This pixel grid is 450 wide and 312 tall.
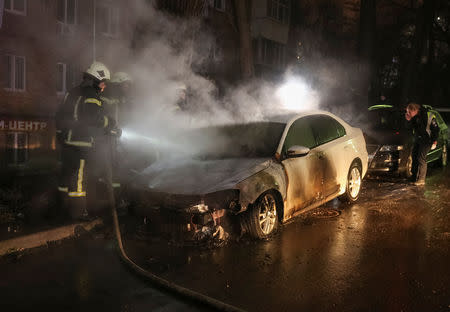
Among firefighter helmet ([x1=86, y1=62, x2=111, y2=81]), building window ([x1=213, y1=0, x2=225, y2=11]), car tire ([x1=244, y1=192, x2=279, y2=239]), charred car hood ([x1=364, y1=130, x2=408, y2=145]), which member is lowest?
car tire ([x1=244, y1=192, x2=279, y2=239])

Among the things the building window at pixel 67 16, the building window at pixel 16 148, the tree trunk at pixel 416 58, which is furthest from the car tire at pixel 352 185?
the building window at pixel 67 16

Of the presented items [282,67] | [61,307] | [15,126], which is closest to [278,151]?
[61,307]

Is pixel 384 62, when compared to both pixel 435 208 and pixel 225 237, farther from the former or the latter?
pixel 225 237

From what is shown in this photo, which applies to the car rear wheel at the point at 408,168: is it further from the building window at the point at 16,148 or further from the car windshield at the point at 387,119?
the building window at the point at 16,148

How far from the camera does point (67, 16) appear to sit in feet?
64.5

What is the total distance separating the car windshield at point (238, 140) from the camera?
593cm

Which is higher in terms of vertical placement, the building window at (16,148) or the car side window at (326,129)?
the car side window at (326,129)

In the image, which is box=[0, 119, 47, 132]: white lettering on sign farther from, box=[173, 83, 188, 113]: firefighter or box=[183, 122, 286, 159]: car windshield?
box=[183, 122, 286, 159]: car windshield

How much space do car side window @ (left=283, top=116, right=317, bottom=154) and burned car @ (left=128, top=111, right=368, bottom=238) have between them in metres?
0.02

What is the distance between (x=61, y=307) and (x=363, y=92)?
14511 mm

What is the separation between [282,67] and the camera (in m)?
29.5

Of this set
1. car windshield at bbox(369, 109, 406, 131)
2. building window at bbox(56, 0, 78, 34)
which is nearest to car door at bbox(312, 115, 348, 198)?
car windshield at bbox(369, 109, 406, 131)

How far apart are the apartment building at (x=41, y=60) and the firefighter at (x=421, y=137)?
11147 mm

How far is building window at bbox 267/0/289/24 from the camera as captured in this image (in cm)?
2789
